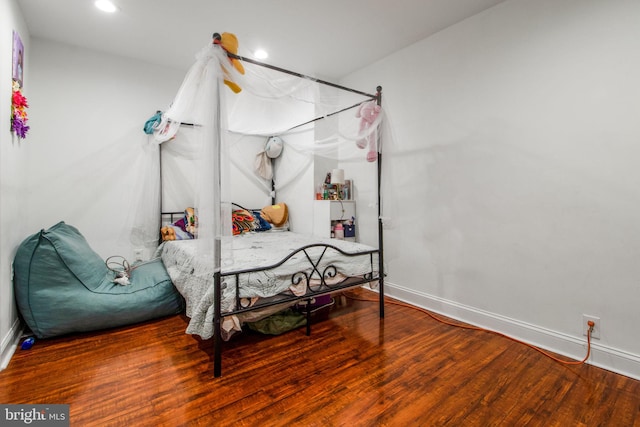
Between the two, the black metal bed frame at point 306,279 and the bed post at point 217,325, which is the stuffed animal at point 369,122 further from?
the bed post at point 217,325

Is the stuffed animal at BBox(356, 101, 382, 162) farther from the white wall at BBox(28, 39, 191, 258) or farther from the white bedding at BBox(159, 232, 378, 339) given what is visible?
the white wall at BBox(28, 39, 191, 258)

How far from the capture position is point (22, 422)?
4.65 feet

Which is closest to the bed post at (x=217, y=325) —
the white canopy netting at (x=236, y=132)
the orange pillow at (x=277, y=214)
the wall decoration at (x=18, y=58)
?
the white canopy netting at (x=236, y=132)

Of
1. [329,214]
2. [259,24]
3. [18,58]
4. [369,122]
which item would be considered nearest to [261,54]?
[259,24]

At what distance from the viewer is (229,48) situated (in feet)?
6.02

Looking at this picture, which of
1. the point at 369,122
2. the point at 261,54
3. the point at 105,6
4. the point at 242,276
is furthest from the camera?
the point at 261,54

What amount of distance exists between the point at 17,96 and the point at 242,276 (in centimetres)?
222

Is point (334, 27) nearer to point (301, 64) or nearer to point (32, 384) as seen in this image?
point (301, 64)

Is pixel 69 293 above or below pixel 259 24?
below

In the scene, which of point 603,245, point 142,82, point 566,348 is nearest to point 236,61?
point 142,82

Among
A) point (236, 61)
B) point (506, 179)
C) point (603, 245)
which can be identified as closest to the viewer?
point (236, 61)

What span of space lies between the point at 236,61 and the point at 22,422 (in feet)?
7.24

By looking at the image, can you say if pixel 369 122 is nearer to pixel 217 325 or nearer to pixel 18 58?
pixel 217 325

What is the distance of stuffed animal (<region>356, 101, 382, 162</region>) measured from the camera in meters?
2.69
